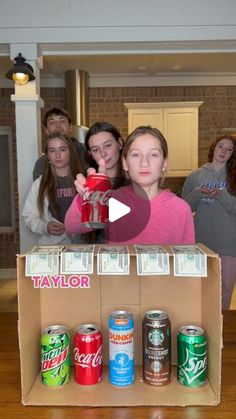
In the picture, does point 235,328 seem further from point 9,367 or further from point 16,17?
point 16,17

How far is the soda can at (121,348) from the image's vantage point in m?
0.94

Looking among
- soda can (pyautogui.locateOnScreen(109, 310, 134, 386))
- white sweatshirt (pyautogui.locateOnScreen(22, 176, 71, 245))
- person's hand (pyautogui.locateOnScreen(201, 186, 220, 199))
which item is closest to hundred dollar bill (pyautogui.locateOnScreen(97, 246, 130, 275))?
soda can (pyautogui.locateOnScreen(109, 310, 134, 386))

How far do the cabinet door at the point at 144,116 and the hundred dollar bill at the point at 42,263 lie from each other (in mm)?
4409

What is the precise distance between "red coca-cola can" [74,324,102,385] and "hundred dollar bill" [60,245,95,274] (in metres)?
0.17

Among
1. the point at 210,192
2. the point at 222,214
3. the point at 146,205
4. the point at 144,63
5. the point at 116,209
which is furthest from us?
the point at 144,63

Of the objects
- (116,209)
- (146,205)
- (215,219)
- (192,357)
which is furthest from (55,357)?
(215,219)

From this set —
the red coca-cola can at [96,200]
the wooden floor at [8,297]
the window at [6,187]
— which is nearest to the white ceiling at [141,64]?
the window at [6,187]

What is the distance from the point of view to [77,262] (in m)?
0.91

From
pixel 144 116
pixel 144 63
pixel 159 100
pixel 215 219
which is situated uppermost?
pixel 144 63

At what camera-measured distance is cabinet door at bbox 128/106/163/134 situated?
5191mm

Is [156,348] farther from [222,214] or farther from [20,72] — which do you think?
[20,72]

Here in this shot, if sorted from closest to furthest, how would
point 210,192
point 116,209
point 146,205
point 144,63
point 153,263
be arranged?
point 153,263, point 116,209, point 146,205, point 210,192, point 144,63

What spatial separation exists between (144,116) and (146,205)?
4.05 m

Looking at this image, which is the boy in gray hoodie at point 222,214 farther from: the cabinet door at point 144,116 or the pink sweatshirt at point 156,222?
the cabinet door at point 144,116
